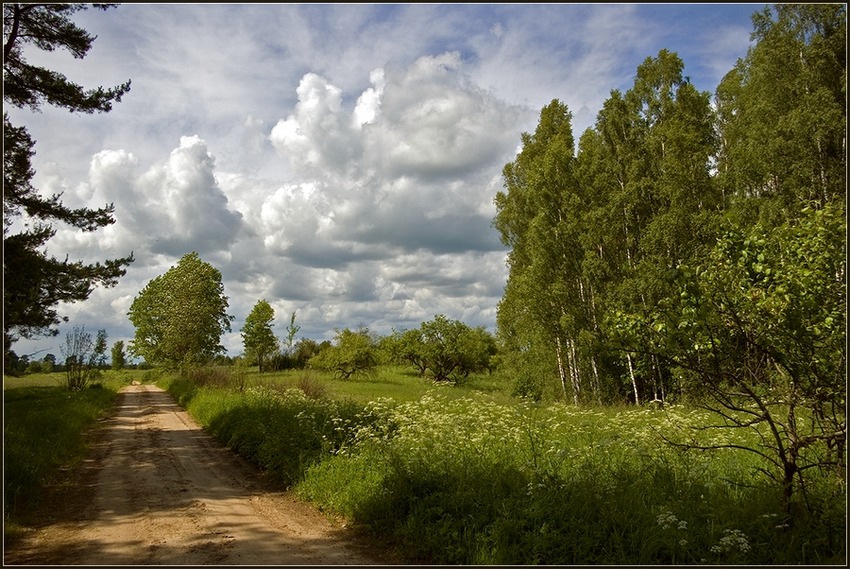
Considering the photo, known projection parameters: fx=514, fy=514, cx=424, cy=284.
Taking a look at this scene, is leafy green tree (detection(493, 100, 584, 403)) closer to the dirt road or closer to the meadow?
the meadow

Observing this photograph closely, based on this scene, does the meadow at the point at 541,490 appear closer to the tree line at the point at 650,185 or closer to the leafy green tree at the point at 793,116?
the tree line at the point at 650,185

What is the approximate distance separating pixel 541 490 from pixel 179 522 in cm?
560

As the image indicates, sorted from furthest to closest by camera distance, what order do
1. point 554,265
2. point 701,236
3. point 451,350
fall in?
point 451,350
point 554,265
point 701,236

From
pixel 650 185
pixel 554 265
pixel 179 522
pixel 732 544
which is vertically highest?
pixel 650 185

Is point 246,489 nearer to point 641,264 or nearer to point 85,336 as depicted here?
point 641,264

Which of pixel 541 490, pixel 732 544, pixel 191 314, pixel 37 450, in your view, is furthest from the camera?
pixel 191 314

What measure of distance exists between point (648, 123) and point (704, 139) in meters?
2.82

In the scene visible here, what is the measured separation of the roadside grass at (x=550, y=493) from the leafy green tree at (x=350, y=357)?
33.0 meters

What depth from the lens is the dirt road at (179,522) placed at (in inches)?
263

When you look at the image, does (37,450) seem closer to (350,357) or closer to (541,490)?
(541,490)

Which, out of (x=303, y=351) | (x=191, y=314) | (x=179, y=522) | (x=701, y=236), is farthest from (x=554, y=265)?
(x=303, y=351)

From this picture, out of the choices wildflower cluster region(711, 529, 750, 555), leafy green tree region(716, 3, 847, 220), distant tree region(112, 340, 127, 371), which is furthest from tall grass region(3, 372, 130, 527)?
distant tree region(112, 340, 127, 371)

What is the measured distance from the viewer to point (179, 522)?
26.3 ft

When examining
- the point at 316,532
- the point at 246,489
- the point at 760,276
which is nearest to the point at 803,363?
the point at 760,276
